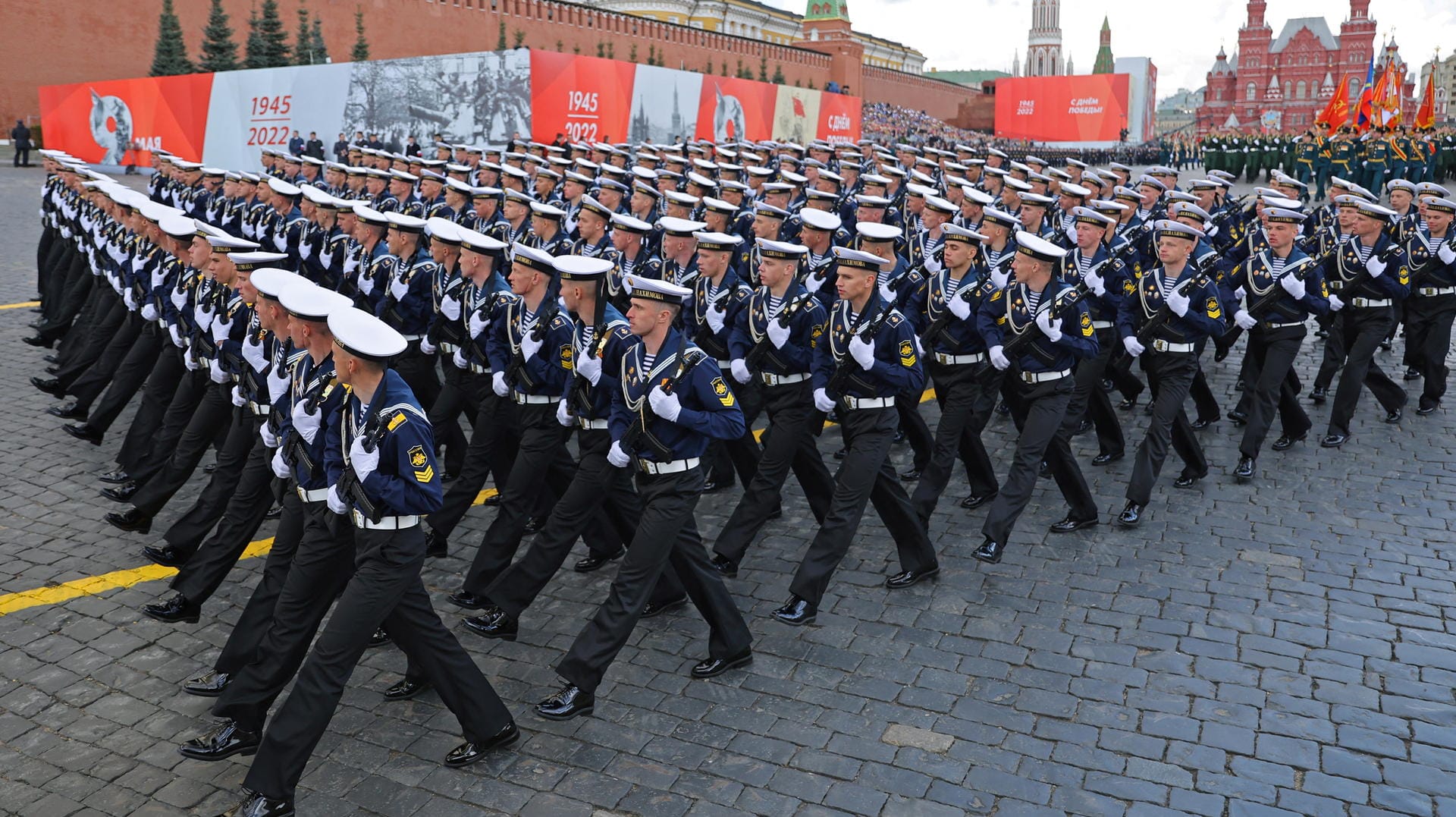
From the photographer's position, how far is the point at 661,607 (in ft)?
20.3

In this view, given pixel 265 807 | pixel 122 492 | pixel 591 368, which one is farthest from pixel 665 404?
pixel 122 492

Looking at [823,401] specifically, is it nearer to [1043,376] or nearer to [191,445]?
[1043,376]

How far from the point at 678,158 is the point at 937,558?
970 cm

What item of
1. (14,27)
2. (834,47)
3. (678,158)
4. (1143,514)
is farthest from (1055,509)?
(834,47)

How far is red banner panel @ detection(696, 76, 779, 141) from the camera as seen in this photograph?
32.1m

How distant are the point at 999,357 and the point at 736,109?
28081 millimetres

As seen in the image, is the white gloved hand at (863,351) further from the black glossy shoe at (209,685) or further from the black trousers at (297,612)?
the black glossy shoe at (209,685)

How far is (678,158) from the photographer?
1533 centimetres

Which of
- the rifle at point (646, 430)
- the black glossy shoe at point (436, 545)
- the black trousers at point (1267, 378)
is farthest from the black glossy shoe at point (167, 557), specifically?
the black trousers at point (1267, 378)

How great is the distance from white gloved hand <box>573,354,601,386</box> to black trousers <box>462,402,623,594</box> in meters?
0.50

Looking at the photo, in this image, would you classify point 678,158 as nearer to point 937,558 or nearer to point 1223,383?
point 1223,383

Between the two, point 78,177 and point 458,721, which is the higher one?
point 78,177

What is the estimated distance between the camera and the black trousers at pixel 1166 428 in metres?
7.52

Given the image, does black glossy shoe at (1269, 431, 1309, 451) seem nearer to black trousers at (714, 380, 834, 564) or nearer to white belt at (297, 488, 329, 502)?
black trousers at (714, 380, 834, 564)
